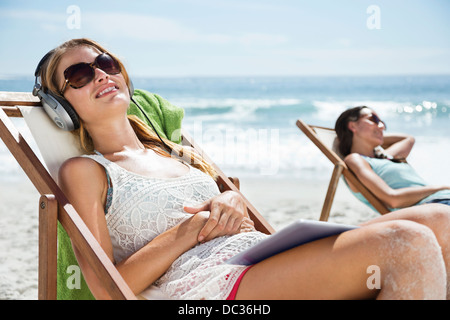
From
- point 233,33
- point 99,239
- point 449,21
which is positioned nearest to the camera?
point 99,239

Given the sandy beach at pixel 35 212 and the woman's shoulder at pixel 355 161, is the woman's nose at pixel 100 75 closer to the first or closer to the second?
the sandy beach at pixel 35 212

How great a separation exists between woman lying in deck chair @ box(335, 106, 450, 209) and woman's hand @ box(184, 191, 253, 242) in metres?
1.86

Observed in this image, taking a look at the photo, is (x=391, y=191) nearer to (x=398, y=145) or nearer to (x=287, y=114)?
(x=398, y=145)

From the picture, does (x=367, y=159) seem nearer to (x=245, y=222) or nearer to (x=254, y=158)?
(x=245, y=222)

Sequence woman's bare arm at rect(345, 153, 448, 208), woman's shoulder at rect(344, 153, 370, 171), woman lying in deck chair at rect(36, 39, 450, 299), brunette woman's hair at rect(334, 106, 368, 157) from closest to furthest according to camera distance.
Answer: woman lying in deck chair at rect(36, 39, 450, 299) < woman's bare arm at rect(345, 153, 448, 208) < woman's shoulder at rect(344, 153, 370, 171) < brunette woman's hair at rect(334, 106, 368, 157)

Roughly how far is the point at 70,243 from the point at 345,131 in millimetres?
2721

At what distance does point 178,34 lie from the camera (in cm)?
2777

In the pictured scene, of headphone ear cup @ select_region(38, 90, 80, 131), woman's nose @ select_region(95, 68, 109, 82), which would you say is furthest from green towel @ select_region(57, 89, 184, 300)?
woman's nose @ select_region(95, 68, 109, 82)

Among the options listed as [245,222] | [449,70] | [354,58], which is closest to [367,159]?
[245,222]

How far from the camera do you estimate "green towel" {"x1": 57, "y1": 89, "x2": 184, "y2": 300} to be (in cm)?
219

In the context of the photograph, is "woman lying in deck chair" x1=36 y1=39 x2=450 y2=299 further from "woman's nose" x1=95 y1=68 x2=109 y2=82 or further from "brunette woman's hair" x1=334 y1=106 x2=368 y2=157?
"brunette woman's hair" x1=334 y1=106 x2=368 y2=157

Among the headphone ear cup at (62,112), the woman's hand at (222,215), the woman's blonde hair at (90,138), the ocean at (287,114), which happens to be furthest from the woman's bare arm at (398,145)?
the ocean at (287,114)

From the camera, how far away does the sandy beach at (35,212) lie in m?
3.91

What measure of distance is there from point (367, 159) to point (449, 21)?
2541 cm
